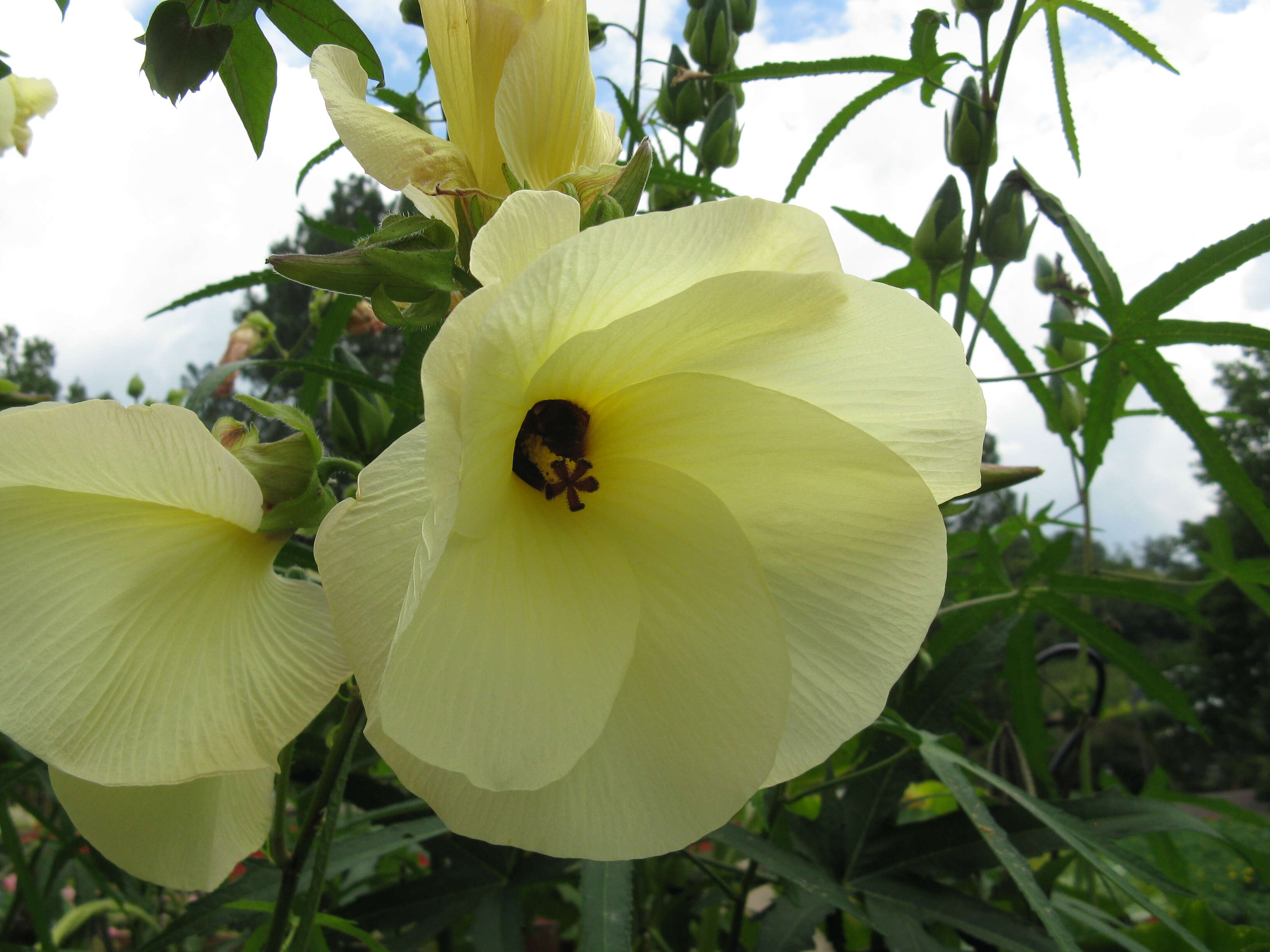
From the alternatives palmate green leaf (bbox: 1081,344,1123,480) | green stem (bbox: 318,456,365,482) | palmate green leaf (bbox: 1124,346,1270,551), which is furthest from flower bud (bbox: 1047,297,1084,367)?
green stem (bbox: 318,456,365,482)

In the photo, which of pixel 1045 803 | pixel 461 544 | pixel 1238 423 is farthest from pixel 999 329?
pixel 1238 423

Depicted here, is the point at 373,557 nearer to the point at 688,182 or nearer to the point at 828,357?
the point at 828,357

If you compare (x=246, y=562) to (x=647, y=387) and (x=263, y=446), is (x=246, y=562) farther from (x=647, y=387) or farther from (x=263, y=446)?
(x=647, y=387)

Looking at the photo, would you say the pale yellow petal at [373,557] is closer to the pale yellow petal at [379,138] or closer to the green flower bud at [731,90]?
the pale yellow petal at [379,138]

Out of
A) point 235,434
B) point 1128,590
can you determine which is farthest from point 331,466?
point 1128,590

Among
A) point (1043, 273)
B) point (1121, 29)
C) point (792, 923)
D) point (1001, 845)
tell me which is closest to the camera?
point (1001, 845)

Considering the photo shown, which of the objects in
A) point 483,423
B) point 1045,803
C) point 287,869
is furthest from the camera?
point 1045,803

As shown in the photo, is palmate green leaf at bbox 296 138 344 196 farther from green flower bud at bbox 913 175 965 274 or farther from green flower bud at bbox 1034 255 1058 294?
green flower bud at bbox 1034 255 1058 294
